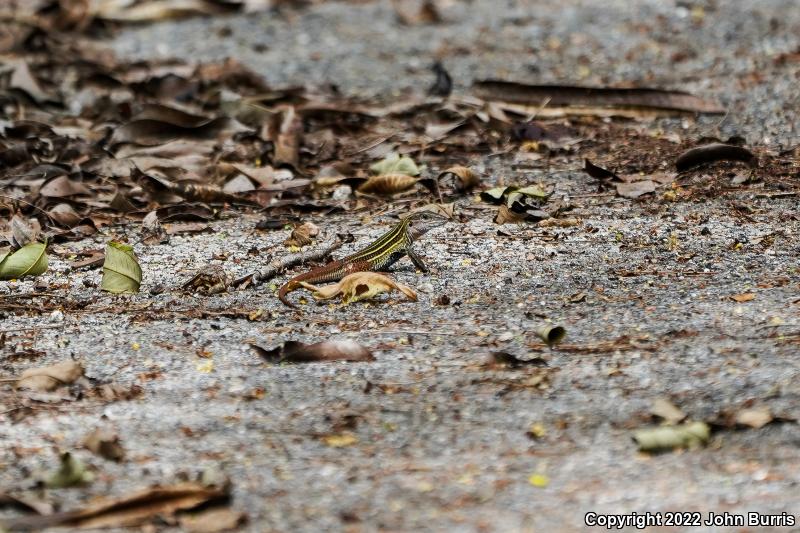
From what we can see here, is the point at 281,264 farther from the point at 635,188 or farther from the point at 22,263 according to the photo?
the point at 635,188

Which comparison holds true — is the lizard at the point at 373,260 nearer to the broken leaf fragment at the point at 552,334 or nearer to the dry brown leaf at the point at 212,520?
the broken leaf fragment at the point at 552,334

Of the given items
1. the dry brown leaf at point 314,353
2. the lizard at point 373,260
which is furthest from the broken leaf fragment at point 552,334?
the lizard at point 373,260

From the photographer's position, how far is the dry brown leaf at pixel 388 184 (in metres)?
6.20

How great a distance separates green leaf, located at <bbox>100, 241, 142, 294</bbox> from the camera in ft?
15.9

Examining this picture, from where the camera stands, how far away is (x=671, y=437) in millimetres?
3273

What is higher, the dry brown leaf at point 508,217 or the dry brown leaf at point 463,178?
the dry brown leaf at point 463,178

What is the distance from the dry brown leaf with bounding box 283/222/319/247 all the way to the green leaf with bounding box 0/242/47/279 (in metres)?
1.07

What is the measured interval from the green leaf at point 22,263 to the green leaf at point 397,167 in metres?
1.99

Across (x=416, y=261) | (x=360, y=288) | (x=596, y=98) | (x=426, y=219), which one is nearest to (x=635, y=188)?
(x=426, y=219)

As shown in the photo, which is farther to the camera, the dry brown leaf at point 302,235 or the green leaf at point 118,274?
the dry brown leaf at point 302,235

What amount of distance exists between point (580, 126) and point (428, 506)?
452cm

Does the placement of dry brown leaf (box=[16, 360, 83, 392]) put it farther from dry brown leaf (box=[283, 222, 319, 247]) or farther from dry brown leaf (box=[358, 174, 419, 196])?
dry brown leaf (box=[358, 174, 419, 196])

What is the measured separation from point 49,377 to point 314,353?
2.77ft

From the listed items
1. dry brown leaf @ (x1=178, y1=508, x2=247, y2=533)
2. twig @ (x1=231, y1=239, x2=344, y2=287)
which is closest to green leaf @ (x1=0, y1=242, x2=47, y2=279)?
twig @ (x1=231, y1=239, x2=344, y2=287)
